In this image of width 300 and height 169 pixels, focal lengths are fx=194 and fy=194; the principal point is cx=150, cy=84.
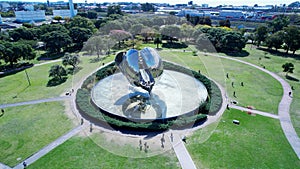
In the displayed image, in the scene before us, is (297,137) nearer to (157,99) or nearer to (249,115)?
(249,115)

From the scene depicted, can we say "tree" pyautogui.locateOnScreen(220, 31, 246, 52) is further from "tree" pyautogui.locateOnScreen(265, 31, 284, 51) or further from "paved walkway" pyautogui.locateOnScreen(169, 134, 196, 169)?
"paved walkway" pyautogui.locateOnScreen(169, 134, 196, 169)

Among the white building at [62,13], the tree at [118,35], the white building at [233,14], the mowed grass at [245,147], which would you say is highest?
the white building at [233,14]

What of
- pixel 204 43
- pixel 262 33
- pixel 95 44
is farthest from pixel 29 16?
pixel 262 33

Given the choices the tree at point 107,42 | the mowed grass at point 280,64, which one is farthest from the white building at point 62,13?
the mowed grass at point 280,64

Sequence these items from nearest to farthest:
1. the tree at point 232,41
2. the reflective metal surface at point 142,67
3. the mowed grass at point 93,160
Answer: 1. the mowed grass at point 93,160
2. the reflective metal surface at point 142,67
3. the tree at point 232,41

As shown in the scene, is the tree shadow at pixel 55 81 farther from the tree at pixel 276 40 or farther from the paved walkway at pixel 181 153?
the tree at pixel 276 40

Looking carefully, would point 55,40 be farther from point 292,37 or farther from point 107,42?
point 292,37

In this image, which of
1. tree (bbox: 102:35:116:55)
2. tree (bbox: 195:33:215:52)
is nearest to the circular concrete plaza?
tree (bbox: 102:35:116:55)
